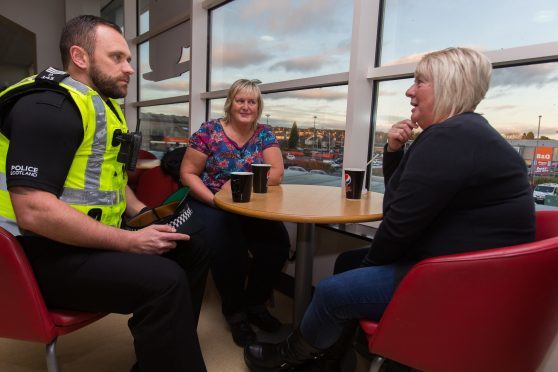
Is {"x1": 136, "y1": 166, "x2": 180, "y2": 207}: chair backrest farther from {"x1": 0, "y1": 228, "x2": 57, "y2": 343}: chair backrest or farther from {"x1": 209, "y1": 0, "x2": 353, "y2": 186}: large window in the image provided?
{"x1": 0, "y1": 228, "x2": 57, "y2": 343}: chair backrest

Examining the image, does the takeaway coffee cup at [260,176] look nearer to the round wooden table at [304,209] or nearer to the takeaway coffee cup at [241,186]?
the round wooden table at [304,209]

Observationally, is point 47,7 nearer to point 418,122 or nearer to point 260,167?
point 260,167

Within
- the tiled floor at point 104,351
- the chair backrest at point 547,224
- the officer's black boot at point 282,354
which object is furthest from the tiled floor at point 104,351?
the chair backrest at point 547,224

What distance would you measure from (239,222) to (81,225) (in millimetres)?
966

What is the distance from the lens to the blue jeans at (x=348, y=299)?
3.34ft

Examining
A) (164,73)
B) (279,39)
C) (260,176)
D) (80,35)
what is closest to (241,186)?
(260,176)

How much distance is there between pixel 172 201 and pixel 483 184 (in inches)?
38.8

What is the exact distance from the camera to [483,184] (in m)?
0.91

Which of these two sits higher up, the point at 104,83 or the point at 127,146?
the point at 104,83

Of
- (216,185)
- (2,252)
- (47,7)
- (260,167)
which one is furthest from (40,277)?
(47,7)

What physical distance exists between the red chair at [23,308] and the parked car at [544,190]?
1910mm

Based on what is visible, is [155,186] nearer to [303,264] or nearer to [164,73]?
[303,264]

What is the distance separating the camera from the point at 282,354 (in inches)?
51.8

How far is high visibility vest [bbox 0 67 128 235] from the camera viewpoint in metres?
1.02
